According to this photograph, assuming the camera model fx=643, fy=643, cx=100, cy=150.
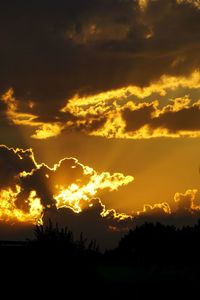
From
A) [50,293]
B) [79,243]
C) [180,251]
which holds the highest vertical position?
[180,251]

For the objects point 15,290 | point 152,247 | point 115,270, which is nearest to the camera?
point 15,290

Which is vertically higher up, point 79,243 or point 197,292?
point 79,243

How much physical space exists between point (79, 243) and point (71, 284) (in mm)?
2415

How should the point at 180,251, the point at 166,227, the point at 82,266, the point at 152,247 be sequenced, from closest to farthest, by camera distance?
1. the point at 82,266
2. the point at 180,251
3. the point at 152,247
4. the point at 166,227

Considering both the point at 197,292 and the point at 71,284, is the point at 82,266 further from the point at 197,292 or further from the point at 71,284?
the point at 197,292

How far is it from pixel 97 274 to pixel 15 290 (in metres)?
4.19

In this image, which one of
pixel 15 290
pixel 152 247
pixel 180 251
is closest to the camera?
pixel 15 290

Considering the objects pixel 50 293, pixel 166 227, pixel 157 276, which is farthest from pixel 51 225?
pixel 166 227

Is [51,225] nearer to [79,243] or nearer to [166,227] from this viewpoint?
[79,243]

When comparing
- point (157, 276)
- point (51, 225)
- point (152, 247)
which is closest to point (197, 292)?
point (157, 276)

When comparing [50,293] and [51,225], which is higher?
[51,225]

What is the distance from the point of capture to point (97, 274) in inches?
1206

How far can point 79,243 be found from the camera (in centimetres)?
3138

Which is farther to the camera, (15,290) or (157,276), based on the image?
(157,276)
